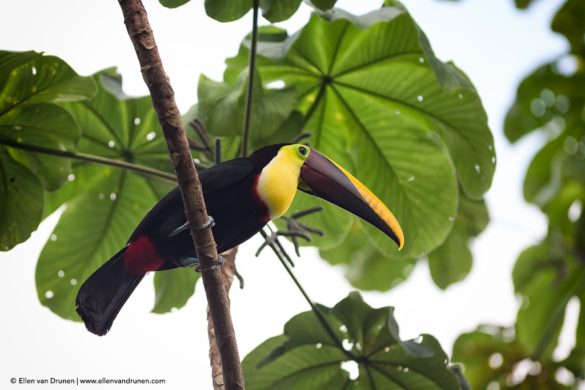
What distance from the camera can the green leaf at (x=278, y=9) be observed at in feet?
7.26

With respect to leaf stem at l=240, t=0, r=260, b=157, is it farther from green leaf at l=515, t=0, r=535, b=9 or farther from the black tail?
green leaf at l=515, t=0, r=535, b=9

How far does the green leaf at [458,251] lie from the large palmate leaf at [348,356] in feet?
3.94

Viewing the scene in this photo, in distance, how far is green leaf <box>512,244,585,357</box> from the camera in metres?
3.92

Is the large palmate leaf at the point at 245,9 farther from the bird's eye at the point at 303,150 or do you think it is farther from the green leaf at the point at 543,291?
the green leaf at the point at 543,291

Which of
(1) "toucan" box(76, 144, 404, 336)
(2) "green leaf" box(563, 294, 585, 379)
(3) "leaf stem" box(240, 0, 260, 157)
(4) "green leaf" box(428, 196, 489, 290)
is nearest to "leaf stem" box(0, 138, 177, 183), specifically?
(3) "leaf stem" box(240, 0, 260, 157)

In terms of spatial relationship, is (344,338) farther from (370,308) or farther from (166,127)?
(166,127)

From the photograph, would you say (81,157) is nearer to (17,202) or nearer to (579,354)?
(17,202)

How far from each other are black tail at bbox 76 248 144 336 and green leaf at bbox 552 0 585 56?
8.48ft


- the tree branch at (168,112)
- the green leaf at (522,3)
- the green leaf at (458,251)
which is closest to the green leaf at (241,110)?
the tree branch at (168,112)

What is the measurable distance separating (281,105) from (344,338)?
2.57 ft

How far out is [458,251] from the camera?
3.60 metres

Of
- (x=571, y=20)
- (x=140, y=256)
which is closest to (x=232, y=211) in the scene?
(x=140, y=256)

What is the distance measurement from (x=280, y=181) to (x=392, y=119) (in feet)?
3.22

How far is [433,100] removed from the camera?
269 cm
